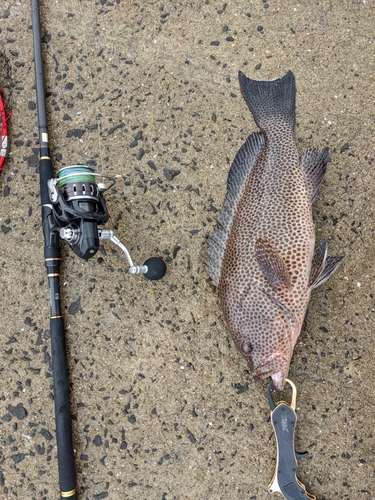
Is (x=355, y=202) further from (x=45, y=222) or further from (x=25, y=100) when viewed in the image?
(x=25, y=100)

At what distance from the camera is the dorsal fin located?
2.06 metres

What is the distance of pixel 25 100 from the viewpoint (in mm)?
2365

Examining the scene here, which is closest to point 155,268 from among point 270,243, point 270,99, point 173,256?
point 173,256

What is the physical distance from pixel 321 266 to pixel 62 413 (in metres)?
1.51

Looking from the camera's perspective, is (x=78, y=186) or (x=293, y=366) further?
(x=293, y=366)

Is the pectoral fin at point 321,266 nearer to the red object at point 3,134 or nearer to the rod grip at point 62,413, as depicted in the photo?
the rod grip at point 62,413

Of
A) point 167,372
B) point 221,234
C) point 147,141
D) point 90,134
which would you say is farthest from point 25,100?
point 167,372

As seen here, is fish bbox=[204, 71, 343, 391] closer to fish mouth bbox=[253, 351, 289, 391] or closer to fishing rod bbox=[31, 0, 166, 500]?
fish mouth bbox=[253, 351, 289, 391]

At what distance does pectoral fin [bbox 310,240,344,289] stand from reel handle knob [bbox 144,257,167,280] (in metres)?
0.76

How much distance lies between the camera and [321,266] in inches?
76.9

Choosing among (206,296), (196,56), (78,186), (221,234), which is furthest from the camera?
(196,56)

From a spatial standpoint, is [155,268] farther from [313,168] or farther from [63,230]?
[313,168]

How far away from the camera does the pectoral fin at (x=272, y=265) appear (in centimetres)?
188

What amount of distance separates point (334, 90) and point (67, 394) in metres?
2.26
